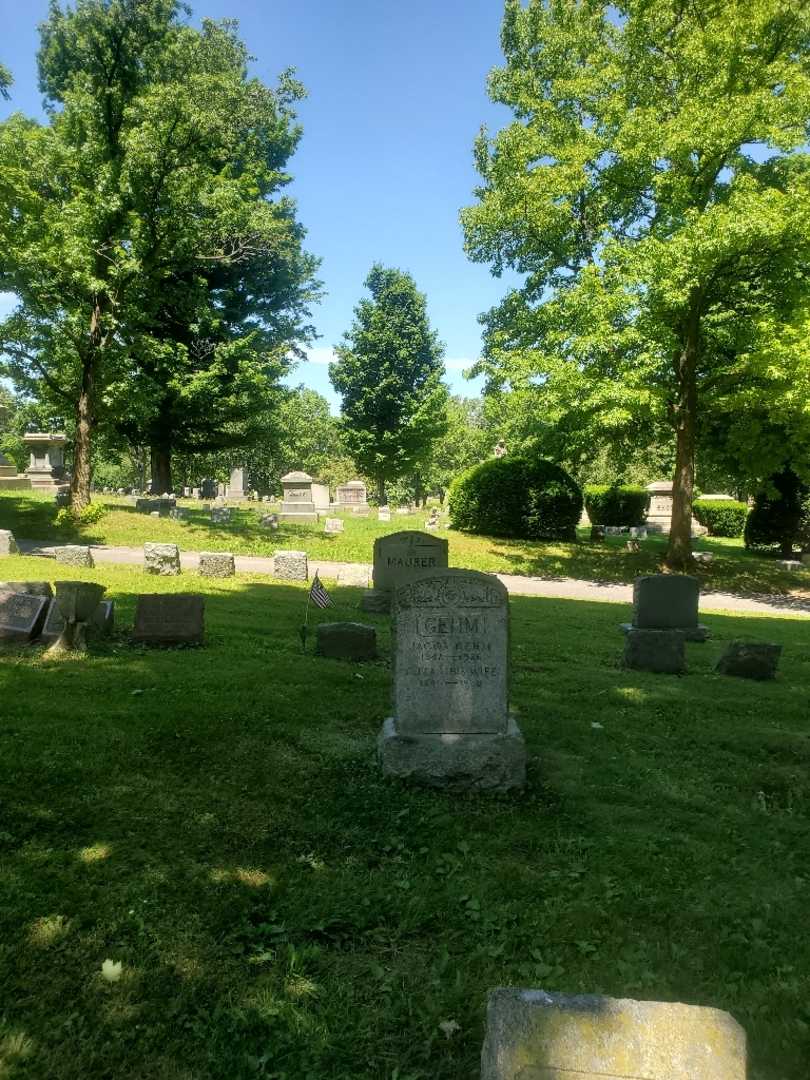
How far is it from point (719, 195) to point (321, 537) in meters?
16.1

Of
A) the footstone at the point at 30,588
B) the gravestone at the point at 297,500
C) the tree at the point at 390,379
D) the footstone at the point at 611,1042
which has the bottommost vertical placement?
the footstone at the point at 611,1042

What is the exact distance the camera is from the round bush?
25.5 metres

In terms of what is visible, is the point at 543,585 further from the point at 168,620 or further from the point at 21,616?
the point at 21,616

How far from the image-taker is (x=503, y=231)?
21.9 metres

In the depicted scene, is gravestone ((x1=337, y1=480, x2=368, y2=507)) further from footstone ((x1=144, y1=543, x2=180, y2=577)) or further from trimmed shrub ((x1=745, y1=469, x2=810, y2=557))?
footstone ((x1=144, y1=543, x2=180, y2=577))

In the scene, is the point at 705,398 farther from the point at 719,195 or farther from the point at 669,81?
the point at 669,81

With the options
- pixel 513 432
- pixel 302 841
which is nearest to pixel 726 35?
pixel 513 432

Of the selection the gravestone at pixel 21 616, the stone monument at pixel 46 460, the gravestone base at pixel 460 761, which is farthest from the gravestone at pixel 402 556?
the stone monument at pixel 46 460

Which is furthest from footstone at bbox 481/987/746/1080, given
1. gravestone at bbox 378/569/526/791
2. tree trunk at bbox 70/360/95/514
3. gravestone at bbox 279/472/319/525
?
gravestone at bbox 279/472/319/525

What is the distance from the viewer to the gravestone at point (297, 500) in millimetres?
31000

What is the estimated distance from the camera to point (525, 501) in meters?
25.5

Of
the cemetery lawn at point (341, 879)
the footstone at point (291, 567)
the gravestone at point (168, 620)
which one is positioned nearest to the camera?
the cemetery lawn at point (341, 879)

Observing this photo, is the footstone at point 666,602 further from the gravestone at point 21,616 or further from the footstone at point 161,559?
the footstone at point 161,559

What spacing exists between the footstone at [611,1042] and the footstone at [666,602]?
934 cm
